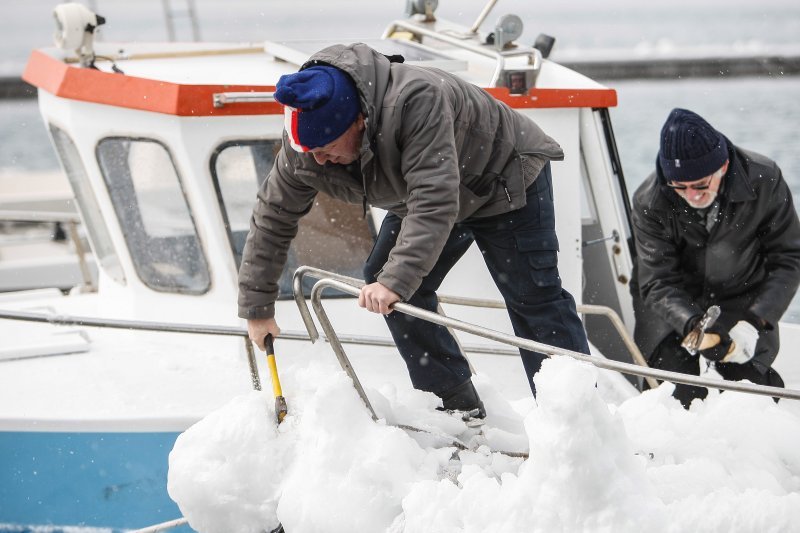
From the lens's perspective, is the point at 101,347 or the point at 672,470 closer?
the point at 672,470

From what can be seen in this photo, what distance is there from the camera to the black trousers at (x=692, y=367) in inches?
150

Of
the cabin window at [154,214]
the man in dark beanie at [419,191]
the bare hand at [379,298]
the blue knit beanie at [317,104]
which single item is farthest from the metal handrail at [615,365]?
the cabin window at [154,214]

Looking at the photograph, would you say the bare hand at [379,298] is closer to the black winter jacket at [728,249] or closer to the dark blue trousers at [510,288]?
the dark blue trousers at [510,288]

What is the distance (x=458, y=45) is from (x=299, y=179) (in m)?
1.94

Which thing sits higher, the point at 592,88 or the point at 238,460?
the point at 592,88

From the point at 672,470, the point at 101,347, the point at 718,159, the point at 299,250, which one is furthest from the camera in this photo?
the point at 101,347

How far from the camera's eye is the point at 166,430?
388 cm

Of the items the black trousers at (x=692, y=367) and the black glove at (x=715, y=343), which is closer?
the black glove at (x=715, y=343)

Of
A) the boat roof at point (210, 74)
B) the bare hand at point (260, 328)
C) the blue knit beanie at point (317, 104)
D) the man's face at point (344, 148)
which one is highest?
the blue knit beanie at point (317, 104)

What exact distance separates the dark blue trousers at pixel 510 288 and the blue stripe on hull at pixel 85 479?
4.40 feet

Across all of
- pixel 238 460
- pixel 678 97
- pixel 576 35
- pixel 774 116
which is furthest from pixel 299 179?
pixel 576 35

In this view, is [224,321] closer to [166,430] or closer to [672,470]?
[166,430]

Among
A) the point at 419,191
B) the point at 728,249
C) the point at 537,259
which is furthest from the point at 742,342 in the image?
the point at 419,191

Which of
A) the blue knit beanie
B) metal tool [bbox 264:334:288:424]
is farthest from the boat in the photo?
the blue knit beanie
